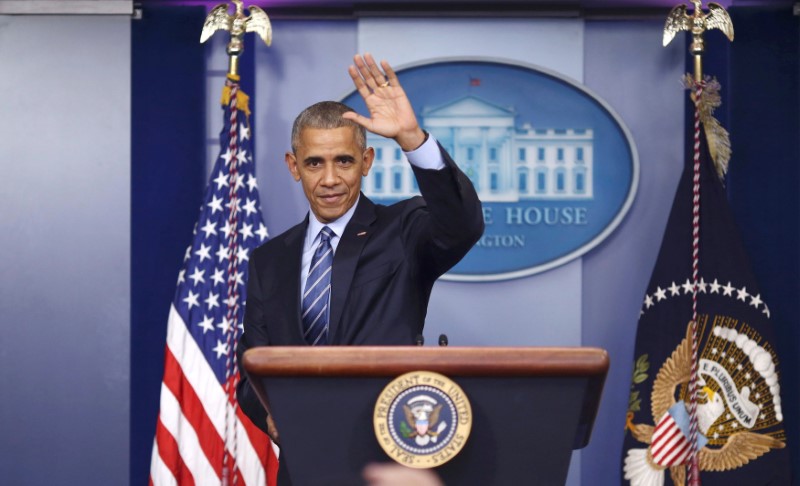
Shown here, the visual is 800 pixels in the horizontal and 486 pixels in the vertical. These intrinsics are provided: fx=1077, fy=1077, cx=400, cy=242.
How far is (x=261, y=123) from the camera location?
4.15 metres

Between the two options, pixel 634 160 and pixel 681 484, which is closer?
pixel 681 484

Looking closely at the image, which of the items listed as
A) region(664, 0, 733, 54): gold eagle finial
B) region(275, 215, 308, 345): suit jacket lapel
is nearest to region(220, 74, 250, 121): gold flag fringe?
region(664, 0, 733, 54): gold eagle finial

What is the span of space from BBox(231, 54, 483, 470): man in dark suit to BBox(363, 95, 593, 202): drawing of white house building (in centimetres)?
187

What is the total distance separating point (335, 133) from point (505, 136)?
6.90 feet

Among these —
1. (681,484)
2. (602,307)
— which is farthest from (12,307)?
(681,484)

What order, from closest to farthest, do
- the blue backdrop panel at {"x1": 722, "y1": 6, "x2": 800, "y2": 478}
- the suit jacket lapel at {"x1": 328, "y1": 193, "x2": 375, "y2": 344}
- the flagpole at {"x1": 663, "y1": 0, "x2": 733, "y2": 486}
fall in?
1. the suit jacket lapel at {"x1": 328, "y1": 193, "x2": 375, "y2": 344}
2. the flagpole at {"x1": 663, "y1": 0, "x2": 733, "y2": 486}
3. the blue backdrop panel at {"x1": 722, "y1": 6, "x2": 800, "y2": 478}

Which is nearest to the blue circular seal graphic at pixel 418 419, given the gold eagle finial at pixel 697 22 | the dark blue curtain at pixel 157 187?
the gold eagle finial at pixel 697 22

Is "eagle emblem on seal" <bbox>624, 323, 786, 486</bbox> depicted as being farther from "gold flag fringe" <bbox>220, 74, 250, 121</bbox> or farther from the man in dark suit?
the man in dark suit

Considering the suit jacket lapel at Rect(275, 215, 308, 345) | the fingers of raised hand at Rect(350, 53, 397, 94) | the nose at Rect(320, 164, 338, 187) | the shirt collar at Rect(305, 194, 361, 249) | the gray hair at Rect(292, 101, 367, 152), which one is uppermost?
Answer: the fingers of raised hand at Rect(350, 53, 397, 94)

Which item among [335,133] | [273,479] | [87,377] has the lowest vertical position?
[273,479]

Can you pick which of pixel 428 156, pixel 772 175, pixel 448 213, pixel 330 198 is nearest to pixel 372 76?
pixel 428 156

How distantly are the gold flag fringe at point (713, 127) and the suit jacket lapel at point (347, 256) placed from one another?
207 centimetres

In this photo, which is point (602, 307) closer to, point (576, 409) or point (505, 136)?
point (505, 136)

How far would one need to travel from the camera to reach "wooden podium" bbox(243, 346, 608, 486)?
1404 millimetres
